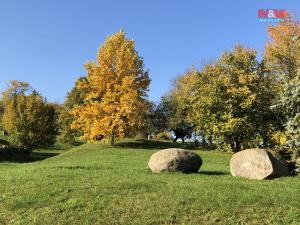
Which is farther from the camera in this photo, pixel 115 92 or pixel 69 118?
pixel 69 118

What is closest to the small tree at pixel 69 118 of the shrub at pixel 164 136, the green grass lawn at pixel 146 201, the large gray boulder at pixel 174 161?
the shrub at pixel 164 136

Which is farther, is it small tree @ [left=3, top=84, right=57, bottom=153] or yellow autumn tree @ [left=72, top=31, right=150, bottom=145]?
small tree @ [left=3, top=84, right=57, bottom=153]

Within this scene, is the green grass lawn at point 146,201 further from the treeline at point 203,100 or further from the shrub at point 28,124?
the shrub at point 28,124

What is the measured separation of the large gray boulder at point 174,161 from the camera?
17375mm

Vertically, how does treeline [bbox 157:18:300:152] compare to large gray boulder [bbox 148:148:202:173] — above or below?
above

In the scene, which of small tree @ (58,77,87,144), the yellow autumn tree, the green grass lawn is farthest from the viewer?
small tree @ (58,77,87,144)

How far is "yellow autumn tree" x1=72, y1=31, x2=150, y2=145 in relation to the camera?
3947 cm

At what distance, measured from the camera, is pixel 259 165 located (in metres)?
16.1

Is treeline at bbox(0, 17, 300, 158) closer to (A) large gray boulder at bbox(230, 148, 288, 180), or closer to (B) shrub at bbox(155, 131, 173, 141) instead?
(A) large gray boulder at bbox(230, 148, 288, 180)

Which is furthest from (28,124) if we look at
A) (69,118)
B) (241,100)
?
(241,100)

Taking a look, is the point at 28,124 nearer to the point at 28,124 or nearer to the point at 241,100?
the point at 28,124

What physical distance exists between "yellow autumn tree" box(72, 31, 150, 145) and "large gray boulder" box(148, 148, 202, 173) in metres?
21.4

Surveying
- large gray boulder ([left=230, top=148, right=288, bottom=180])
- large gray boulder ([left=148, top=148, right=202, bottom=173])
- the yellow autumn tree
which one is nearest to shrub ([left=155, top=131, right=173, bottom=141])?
the yellow autumn tree

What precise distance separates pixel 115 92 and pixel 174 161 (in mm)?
23145
